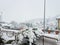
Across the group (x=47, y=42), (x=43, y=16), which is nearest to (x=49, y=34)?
(x=47, y=42)

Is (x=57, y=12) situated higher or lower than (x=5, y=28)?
higher

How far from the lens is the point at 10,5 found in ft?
6.48

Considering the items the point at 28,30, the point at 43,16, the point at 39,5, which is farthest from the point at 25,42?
the point at 39,5

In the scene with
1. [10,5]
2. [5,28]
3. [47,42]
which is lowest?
[47,42]

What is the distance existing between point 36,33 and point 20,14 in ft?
1.45

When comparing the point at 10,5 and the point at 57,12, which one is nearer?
the point at 10,5

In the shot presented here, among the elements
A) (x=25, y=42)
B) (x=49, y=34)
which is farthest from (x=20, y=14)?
(x=49, y=34)

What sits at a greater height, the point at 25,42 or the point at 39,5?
the point at 39,5

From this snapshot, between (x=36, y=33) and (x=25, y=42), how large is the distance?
0.83ft

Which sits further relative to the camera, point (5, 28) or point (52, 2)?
point (52, 2)

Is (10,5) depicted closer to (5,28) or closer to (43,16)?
(5,28)

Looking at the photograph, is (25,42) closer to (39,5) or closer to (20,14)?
(20,14)

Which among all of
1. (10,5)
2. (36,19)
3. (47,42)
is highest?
(10,5)

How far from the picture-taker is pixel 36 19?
206cm
